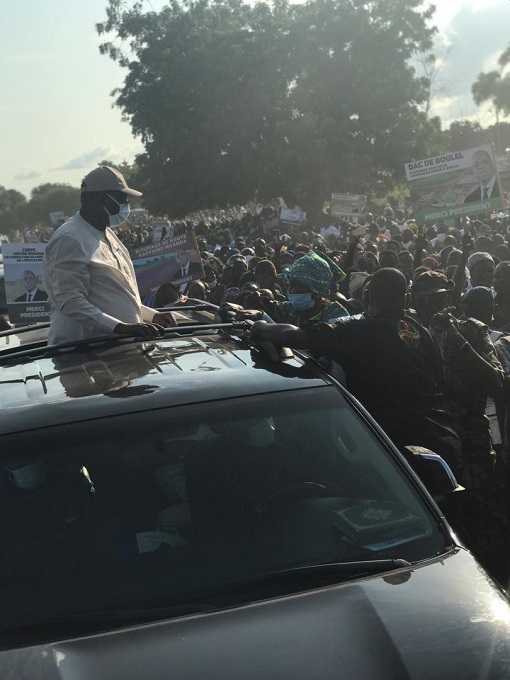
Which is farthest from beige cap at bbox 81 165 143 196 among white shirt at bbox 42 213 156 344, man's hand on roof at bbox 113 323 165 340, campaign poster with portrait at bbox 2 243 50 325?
campaign poster with portrait at bbox 2 243 50 325

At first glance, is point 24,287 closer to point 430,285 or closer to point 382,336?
point 430,285

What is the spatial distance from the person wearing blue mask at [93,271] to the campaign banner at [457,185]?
485 inches

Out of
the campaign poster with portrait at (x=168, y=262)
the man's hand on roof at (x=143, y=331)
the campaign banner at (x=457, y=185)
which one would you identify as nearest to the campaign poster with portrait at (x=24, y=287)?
the campaign poster with portrait at (x=168, y=262)

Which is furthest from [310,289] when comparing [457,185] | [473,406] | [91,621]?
[457,185]

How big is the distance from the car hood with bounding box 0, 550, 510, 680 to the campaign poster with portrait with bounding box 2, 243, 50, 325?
890 centimetres

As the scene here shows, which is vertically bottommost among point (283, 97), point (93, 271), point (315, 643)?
point (315, 643)

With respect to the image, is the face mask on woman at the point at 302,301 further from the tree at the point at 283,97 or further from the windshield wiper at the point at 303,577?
the tree at the point at 283,97

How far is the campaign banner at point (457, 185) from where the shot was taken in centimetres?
1656

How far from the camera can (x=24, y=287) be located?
1145cm

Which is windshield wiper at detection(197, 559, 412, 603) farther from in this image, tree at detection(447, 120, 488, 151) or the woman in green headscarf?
tree at detection(447, 120, 488, 151)

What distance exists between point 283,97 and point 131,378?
38.4 meters

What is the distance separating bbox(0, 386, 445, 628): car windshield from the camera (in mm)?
2818

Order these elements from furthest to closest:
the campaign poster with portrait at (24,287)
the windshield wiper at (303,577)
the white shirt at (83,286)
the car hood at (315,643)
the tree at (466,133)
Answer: the tree at (466,133) → the campaign poster with portrait at (24,287) → the white shirt at (83,286) → the windshield wiper at (303,577) → the car hood at (315,643)

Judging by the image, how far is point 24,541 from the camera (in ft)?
9.50
